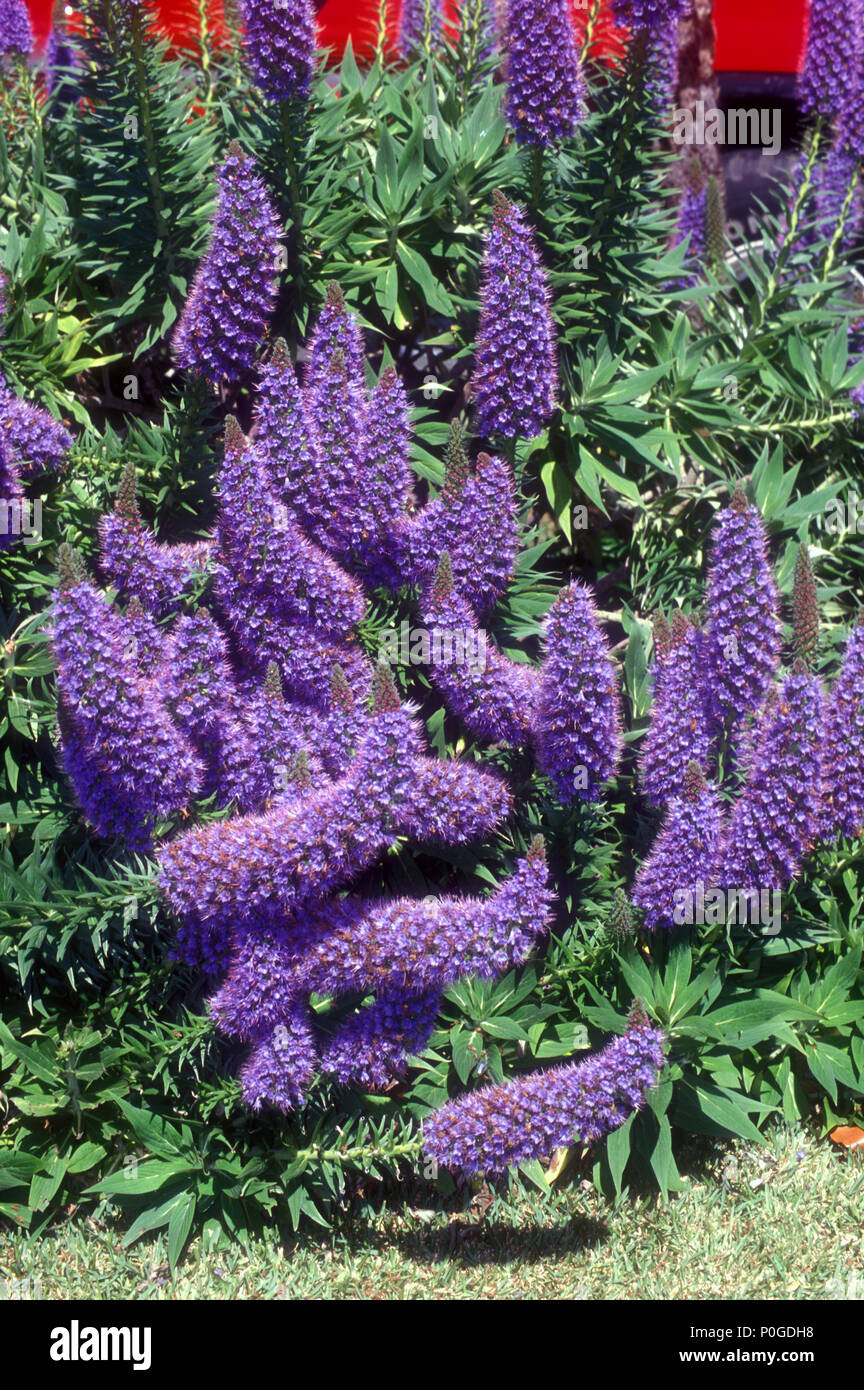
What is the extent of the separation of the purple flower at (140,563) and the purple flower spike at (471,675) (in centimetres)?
73

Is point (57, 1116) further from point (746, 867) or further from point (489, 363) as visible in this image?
point (489, 363)

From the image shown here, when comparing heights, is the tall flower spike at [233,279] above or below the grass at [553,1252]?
above

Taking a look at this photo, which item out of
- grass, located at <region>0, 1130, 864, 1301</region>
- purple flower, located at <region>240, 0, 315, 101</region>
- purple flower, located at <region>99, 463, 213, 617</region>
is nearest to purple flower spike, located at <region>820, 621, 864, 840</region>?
grass, located at <region>0, 1130, 864, 1301</region>

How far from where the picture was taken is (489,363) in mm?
4453

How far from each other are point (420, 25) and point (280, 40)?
2.48 m

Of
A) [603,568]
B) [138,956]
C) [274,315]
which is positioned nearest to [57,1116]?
[138,956]

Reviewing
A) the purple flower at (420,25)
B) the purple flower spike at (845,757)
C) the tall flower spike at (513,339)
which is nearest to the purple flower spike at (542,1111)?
the purple flower spike at (845,757)

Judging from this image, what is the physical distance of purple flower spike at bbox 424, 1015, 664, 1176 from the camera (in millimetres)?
3486

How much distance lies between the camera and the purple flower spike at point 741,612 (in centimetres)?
382

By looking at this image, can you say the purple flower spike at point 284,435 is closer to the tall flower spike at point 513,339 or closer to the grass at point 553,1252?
the tall flower spike at point 513,339

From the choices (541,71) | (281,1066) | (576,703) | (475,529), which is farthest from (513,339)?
(281,1066)

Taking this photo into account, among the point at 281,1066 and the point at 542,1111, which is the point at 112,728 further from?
the point at 542,1111

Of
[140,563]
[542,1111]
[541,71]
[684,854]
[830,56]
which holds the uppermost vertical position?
[830,56]

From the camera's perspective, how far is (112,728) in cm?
346
